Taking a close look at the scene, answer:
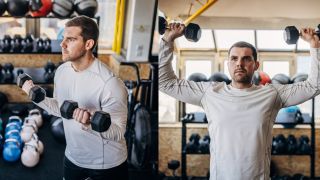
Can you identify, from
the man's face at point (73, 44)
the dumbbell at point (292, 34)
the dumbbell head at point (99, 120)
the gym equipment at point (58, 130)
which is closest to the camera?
the dumbbell head at point (99, 120)

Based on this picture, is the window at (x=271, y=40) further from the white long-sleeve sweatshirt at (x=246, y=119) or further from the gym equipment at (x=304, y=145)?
the gym equipment at (x=304, y=145)

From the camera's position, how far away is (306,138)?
266 cm

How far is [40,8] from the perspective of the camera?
268cm

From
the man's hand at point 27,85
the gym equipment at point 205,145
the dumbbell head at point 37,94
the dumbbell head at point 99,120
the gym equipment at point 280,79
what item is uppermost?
the gym equipment at point 280,79

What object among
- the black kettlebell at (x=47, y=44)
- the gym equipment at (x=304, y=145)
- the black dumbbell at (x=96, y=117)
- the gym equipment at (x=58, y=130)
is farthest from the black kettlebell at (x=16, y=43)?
the gym equipment at (x=304, y=145)

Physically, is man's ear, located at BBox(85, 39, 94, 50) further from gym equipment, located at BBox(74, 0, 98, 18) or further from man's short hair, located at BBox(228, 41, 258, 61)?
man's short hair, located at BBox(228, 41, 258, 61)

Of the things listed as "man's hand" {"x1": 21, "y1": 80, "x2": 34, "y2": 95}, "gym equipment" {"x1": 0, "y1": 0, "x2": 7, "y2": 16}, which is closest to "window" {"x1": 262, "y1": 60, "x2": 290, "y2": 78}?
"man's hand" {"x1": 21, "y1": 80, "x2": 34, "y2": 95}

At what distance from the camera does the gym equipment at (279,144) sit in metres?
2.61

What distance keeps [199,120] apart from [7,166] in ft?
3.70

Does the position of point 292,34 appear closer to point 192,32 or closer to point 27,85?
point 192,32

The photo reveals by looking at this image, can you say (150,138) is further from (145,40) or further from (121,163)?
(145,40)

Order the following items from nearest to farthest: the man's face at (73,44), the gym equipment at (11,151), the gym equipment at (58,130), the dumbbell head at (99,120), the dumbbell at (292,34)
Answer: the dumbbell head at (99,120), the man's face at (73,44), the dumbbell at (292,34), the gym equipment at (58,130), the gym equipment at (11,151)

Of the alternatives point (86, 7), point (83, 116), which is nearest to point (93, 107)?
point (83, 116)

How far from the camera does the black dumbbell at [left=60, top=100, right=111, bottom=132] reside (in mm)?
2062
